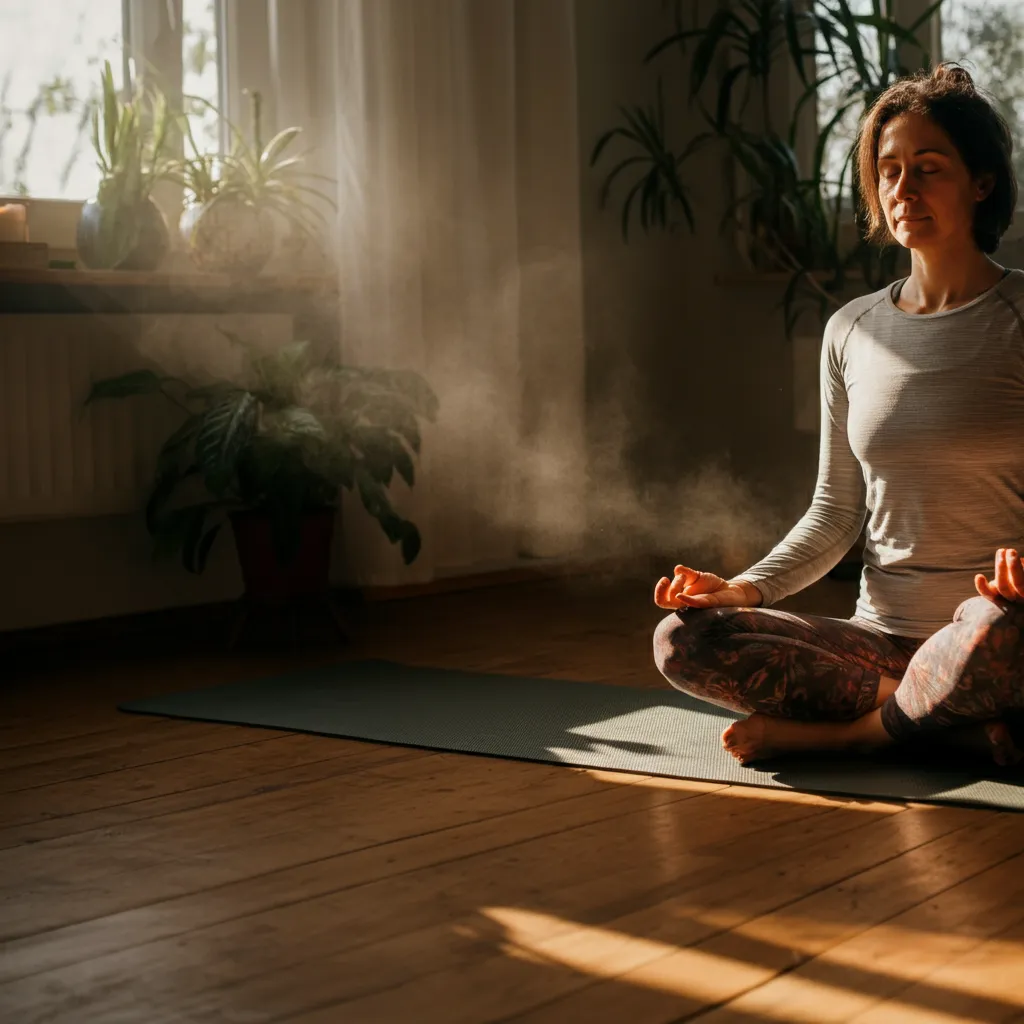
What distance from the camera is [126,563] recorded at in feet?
11.0

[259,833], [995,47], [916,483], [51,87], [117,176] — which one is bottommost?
[259,833]

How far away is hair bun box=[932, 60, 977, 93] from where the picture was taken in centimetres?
196

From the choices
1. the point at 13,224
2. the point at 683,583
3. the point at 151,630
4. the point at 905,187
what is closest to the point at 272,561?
the point at 151,630

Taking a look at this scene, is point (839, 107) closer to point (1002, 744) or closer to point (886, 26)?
point (886, 26)

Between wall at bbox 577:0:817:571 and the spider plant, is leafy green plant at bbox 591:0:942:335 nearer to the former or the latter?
wall at bbox 577:0:817:571

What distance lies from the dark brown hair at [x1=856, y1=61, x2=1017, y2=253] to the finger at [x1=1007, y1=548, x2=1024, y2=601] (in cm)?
46

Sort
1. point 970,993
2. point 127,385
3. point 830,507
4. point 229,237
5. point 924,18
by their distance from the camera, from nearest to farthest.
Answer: point 970,993, point 830,507, point 127,385, point 229,237, point 924,18

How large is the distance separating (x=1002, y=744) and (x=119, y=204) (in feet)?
6.54

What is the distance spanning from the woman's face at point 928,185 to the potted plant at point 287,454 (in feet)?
4.37

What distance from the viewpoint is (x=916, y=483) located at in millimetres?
1988

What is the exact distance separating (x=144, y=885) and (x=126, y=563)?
1.82 m

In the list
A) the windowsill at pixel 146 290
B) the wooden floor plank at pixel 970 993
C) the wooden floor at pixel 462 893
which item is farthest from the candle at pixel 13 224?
the wooden floor plank at pixel 970 993

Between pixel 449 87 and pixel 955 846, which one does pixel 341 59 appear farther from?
pixel 955 846

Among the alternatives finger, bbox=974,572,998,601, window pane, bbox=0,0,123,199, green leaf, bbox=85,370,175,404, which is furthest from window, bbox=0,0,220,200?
finger, bbox=974,572,998,601
